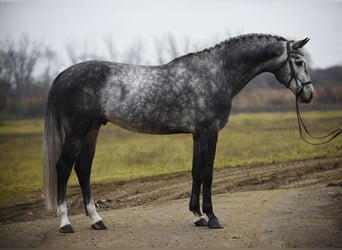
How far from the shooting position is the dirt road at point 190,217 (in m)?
5.93

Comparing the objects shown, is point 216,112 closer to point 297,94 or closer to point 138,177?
point 297,94

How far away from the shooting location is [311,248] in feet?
18.1

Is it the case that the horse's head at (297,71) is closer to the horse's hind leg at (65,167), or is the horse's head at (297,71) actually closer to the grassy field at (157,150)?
the horse's hind leg at (65,167)

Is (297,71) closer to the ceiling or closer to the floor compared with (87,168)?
closer to the ceiling

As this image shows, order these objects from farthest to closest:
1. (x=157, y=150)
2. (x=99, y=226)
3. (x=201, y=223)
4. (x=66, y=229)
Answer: (x=157, y=150)
(x=201, y=223)
(x=99, y=226)
(x=66, y=229)

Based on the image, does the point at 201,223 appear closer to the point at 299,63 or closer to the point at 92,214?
the point at 92,214

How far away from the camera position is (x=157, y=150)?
17.9 m

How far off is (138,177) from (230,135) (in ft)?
29.6

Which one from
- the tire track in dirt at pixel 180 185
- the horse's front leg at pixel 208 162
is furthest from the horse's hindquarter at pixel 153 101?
the tire track in dirt at pixel 180 185

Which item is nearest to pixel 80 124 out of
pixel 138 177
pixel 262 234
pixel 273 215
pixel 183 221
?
pixel 183 221

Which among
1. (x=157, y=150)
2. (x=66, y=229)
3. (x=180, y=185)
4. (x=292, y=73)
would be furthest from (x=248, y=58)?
(x=157, y=150)

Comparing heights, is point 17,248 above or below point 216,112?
below

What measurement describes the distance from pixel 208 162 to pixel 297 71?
1864 millimetres

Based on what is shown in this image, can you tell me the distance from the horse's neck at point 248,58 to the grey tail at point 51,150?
8.19 ft
